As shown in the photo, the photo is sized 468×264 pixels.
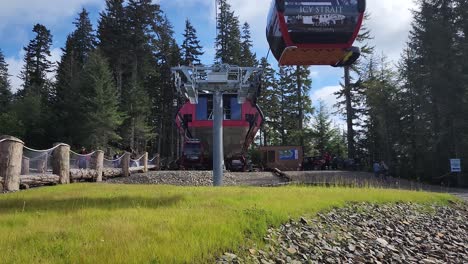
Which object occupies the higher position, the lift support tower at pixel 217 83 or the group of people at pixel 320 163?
the lift support tower at pixel 217 83

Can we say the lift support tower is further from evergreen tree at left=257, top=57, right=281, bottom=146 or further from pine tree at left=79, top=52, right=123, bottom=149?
evergreen tree at left=257, top=57, right=281, bottom=146

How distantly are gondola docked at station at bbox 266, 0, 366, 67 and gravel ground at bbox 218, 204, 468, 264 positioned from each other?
3908mm

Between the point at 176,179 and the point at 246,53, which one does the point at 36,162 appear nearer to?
the point at 176,179

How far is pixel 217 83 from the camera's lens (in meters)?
15.4

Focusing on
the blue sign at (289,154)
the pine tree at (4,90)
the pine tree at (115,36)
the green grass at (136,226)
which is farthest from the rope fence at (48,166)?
the pine tree at (4,90)

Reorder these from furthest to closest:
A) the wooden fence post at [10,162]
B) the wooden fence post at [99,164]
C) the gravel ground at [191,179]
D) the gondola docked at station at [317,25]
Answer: the gravel ground at [191,179] → the wooden fence post at [99,164] → the wooden fence post at [10,162] → the gondola docked at station at [317,25]

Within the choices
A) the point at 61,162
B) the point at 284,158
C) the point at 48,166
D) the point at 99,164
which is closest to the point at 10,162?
the point at 48,166

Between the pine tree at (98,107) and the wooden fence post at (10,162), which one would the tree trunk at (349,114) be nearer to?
the pine tree at (98,107)

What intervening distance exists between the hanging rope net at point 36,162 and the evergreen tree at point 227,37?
154ft

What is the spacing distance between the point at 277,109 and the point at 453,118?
3301cm

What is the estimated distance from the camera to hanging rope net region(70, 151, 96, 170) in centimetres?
1880

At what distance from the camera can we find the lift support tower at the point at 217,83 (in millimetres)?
15102

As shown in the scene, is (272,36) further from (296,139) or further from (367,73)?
(296,139)

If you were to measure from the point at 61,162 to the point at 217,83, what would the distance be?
6778 millimetres
